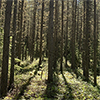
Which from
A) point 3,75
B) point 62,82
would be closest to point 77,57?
Answer: point 62,82

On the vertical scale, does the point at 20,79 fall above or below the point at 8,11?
below

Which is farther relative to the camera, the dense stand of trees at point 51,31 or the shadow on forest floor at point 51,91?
the dense stand of trees at point 51,31

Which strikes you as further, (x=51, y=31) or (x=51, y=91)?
(x=51, y=31)

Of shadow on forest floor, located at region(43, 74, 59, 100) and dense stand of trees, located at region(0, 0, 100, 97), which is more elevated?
dense stand of trees, located at region(0, 0, 100, 97)

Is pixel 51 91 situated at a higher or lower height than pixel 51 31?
lower

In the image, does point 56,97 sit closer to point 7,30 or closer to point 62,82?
point 62,82

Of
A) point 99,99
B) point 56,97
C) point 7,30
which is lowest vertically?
point 99,99

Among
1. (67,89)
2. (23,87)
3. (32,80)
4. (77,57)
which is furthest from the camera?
(77,57)

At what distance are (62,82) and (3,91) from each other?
5.52 metres

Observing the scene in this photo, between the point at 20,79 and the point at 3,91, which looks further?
the point at 20,79

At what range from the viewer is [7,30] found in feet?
31.0

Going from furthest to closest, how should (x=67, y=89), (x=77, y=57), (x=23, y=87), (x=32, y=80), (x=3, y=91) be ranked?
(x=77, y=57)
(x=32, y=80)
(x=67, y=89)
(x=23, y=87)
(x=3, y=91)

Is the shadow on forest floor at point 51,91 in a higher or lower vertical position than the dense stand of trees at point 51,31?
lower

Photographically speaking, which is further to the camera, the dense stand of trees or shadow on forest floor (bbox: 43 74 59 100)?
the dense stand of trees
